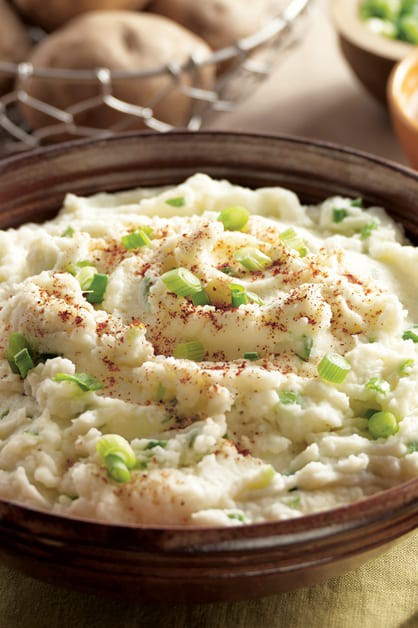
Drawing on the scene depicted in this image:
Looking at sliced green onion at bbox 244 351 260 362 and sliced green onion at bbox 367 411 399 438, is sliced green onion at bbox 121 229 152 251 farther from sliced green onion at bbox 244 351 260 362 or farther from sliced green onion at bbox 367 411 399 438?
sliced green onion at bbox 367 411 399 438

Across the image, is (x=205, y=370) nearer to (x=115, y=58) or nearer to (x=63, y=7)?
(x=115, y=58)

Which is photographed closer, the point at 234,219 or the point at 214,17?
the point at 234,219

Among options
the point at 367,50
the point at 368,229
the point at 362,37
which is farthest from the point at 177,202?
the point at 362,37

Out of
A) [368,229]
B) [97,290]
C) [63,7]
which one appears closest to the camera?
[97,290]

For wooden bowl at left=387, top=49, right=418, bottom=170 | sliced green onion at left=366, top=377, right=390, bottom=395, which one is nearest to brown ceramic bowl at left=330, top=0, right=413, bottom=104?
wooden bowl at left=387, top=49, right=418, bottom=170

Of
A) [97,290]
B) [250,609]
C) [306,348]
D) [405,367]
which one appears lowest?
[250,609]

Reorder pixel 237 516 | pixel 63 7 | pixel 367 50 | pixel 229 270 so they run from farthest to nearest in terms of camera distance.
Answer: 1. pixel 367 50
2. pixel 63 7
3. pixel 229 270
4. pixel 237 516
